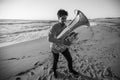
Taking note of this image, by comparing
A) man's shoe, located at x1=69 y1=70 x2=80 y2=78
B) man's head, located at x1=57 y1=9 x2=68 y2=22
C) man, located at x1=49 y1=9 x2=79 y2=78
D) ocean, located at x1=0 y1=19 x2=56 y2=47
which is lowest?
man's shoe, located at x1=69 y1=70 x2=80 y2=78

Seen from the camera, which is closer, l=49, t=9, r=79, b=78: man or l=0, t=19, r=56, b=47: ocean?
l=49, t=9, r=79, b=78: man

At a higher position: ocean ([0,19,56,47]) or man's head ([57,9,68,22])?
man's head ([57,9,68,22])

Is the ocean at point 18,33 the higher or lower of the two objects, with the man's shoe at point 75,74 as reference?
higher

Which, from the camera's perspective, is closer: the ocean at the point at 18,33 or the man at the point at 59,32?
the man at the point at 59,32

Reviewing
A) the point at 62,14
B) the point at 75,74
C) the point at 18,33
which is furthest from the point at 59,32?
the point at 18,33

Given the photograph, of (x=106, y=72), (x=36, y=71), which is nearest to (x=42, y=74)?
(x=36, y=71)

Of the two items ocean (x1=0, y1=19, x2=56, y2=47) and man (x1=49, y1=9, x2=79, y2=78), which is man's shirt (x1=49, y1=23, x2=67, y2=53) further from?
ocean (x1=0, y1=19, x2=56, y2=47)

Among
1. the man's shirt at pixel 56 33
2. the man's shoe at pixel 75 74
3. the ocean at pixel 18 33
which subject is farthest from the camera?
the ocean at pixel 18 33

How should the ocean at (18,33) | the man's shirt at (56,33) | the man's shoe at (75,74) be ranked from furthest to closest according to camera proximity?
the ocean at (18,33)
the man's shoe at (75,74)
the man's shirt at (56,33)

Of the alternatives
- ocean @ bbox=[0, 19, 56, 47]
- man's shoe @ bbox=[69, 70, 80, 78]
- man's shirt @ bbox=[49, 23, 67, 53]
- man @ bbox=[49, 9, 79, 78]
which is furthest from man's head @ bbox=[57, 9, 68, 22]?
ocean @ bbox=[0, 19, 56, 47]

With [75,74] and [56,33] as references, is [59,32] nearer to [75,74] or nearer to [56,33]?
[56,33]

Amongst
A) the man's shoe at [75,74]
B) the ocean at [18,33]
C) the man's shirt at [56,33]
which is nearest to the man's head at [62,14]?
the man's shirt at [56,33]

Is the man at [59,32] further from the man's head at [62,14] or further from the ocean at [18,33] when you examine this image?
the ocean at [18,33]

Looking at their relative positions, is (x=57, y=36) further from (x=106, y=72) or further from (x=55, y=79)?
(x=106, y=72)
